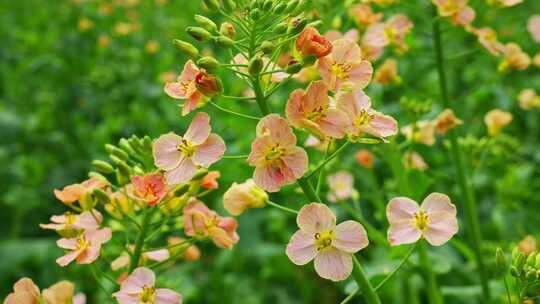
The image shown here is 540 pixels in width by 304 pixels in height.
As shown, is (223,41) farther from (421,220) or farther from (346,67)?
(421,220)

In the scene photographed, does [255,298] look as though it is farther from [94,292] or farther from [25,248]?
[25,248]

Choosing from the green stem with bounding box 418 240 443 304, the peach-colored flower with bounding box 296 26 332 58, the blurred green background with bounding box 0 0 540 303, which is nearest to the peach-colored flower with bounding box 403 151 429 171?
the blurred green background with bounding box 0 0 540 303

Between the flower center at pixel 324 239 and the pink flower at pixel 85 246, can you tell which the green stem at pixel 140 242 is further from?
the flower center at pixel 324 239

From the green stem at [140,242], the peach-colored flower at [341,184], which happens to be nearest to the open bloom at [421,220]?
the green stem at [140,242]

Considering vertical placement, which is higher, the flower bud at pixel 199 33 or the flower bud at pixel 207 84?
the flower bud at pixel 199 33

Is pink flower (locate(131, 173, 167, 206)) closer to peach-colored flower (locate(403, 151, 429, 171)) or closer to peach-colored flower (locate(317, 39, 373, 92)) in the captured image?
peach-colored flower (locate(317, 39, 373, 92))

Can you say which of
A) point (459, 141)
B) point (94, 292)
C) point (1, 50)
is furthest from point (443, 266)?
point (1, 50)
